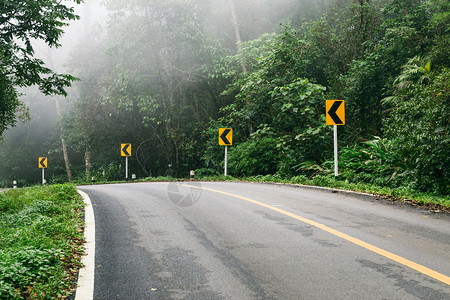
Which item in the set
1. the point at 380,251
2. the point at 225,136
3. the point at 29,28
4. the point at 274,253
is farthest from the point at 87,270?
the point at 225,136

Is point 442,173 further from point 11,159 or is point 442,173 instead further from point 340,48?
point 11,159

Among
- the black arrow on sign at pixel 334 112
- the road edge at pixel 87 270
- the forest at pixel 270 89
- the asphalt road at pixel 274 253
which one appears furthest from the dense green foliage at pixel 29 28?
the black arrow on sign at pixel 334 112

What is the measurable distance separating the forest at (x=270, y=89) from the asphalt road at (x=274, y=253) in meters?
3.70

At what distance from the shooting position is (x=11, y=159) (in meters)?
37.1

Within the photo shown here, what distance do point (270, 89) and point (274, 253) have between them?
42.8ft

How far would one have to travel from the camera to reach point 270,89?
54.2 ft

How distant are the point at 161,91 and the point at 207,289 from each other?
21004mm

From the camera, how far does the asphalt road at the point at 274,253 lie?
3287 millimetres

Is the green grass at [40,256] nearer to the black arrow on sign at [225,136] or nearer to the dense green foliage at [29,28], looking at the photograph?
the dense green foliage at [29,28]

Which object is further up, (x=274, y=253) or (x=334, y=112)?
(x=334, y=112)

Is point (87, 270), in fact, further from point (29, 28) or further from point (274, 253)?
point (29, 28)

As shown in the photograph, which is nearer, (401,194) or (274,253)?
(274,253)

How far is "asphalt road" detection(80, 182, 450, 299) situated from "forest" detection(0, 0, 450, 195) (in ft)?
12.1

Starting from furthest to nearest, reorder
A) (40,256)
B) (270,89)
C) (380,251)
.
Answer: (270,89)
(380,251)
(40,256)
